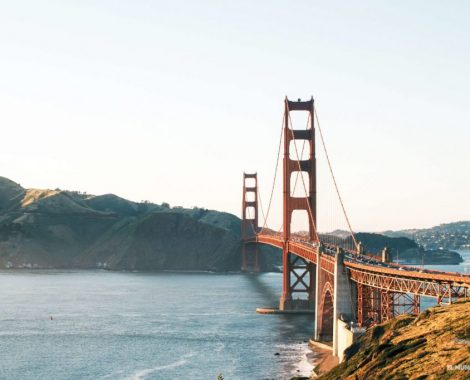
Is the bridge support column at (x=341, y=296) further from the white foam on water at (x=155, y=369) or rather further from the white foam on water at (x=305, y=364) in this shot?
the white foam on water at (x=155, y=369)

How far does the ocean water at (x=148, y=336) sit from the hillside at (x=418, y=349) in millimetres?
16824

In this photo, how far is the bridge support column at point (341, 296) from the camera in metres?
73.6

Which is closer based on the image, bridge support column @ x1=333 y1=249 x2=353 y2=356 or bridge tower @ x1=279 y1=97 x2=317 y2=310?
bridge support column @ x1=333 y1=249 x2=353 y2=356

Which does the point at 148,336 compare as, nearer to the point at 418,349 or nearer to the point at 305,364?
the point at 305,364

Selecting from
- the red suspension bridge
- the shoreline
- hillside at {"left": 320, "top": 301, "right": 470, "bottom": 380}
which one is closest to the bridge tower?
the red suspension bridge

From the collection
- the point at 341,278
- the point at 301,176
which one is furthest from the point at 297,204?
the point at 341,278

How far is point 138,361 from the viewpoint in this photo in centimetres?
7962

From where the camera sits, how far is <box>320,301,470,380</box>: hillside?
4306cm

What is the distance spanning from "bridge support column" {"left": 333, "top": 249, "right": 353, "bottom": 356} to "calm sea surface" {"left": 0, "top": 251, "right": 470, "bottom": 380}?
538cm

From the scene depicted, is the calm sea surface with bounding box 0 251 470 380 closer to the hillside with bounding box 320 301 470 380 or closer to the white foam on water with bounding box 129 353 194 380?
the white foam on water with bounding box 129 353 194 380

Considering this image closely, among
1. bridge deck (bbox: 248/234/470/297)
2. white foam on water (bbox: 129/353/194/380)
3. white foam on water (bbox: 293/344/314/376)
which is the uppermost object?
bridge deck (bbox: 248/234/470/297)

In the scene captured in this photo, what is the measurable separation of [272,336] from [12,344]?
2980 cm

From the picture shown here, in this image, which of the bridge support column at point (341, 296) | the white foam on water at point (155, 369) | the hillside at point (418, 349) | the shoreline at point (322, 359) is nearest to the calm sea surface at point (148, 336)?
the white foam on water at point (155, 369)

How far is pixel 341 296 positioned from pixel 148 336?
30626mm
